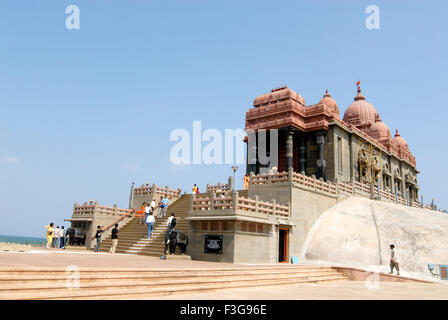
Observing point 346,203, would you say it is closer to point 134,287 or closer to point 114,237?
point 114,237

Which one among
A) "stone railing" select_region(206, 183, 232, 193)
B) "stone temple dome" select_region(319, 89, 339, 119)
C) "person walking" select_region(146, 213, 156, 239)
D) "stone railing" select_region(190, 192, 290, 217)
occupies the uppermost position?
"stone temple dome" select_region(319, 89, 339, 119)

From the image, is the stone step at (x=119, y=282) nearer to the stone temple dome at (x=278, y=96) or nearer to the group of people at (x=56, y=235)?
the group of people at (x=56, y=235)

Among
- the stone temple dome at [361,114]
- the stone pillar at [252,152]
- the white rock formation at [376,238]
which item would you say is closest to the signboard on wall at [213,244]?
the white rock formation at [376,238]

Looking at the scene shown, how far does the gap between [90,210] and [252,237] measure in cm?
1380

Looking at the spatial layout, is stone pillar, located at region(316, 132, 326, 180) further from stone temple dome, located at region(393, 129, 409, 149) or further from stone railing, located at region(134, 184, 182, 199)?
stone temple dome, located at region(393, 129, 409, 149)

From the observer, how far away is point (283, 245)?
22.8 meters

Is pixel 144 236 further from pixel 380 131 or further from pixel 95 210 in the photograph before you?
pixel 380 131

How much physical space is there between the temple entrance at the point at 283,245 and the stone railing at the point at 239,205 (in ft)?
3.62

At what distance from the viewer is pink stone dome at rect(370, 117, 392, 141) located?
48.6 meters

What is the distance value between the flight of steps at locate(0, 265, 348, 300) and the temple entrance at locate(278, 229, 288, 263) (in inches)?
296

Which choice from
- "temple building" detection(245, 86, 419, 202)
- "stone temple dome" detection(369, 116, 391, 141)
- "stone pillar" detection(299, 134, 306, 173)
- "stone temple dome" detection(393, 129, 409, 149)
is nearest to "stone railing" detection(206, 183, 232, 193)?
"temple building" detection(245, 86, 419, 202)

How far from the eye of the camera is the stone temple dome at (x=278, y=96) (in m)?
37.4

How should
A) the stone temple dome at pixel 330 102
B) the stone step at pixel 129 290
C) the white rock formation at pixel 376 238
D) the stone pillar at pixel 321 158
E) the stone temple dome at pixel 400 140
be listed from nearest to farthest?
the stone step at pixel 129 290 → the white rock formation at pixel 376 238 → the stone pillar at pixel 321 158 → the stone temple dome at pixel 330 102 → the stone temple dome at pixel 400 140

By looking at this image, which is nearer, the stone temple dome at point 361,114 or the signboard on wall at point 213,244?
the signboard on wall at point 213,244
